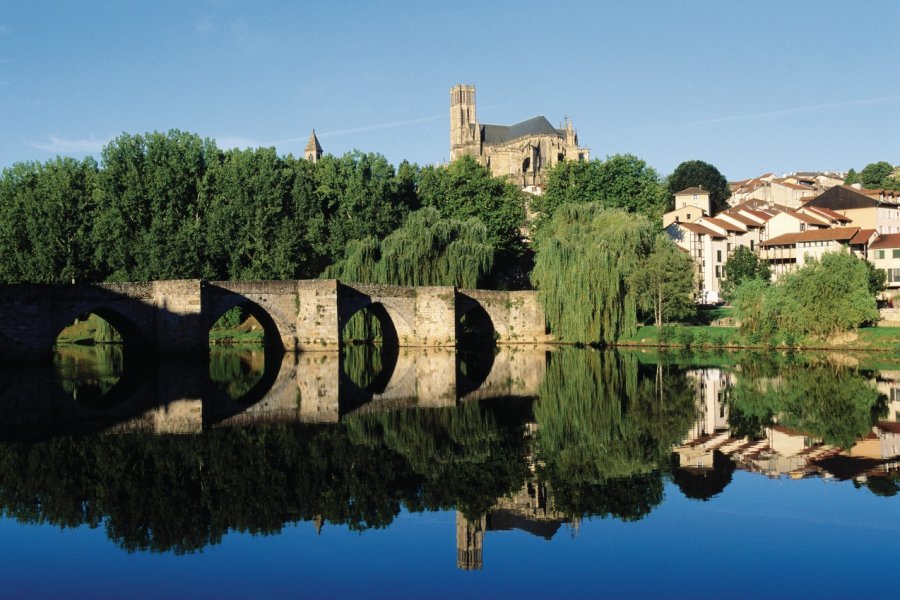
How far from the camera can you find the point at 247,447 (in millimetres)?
15656

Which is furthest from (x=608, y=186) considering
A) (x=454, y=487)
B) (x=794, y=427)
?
(x=454, y=487)

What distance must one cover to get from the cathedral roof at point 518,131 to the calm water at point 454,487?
86.5m

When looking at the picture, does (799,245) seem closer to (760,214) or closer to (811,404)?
(760,214)

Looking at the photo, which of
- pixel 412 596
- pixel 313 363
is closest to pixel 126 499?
pixel 412 596

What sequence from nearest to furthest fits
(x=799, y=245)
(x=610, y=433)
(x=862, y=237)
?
(x=610, y=433) < (x=862, y=237) < (x=799, y=245)

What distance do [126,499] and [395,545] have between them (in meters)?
3.92

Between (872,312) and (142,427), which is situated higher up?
(872,312)

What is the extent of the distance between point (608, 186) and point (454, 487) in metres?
44.4

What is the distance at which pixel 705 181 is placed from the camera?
286ft

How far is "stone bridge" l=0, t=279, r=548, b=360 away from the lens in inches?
1237

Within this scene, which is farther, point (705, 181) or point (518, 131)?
point (518, 131)

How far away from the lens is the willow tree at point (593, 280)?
129 ft

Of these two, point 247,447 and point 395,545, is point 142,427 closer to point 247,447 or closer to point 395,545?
point 247,447

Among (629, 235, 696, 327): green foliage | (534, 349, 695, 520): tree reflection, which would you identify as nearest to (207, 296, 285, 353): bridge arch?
(534, 349, 695, 520): tree reflection
